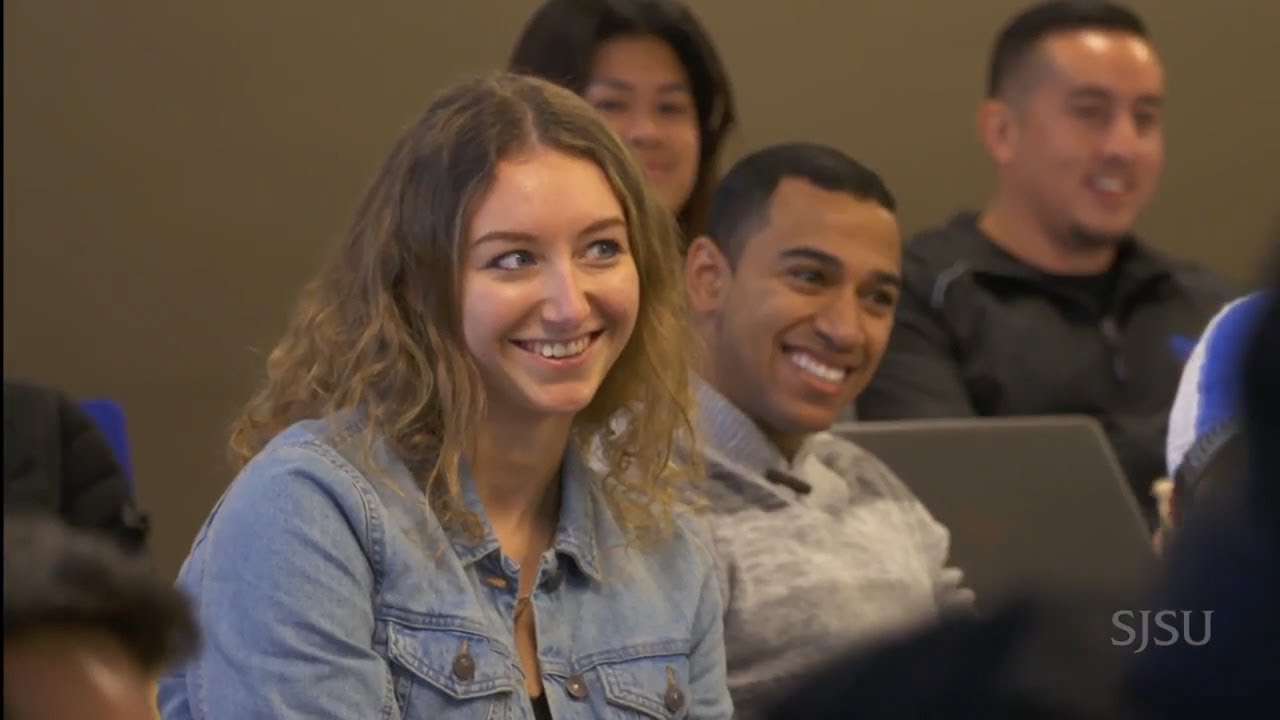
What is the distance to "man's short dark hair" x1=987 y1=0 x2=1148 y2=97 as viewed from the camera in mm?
3092

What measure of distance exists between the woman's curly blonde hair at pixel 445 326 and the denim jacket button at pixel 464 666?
0.11 m

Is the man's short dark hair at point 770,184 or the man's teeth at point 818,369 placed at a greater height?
the man's short dark hair at point 770,184

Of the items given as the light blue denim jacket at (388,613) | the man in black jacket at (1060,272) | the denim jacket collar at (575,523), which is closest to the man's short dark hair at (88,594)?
the light blue denim jacket at (388,613)

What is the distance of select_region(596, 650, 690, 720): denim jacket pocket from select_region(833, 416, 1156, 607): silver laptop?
60 cm

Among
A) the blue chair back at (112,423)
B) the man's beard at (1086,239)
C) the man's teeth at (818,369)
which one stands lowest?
the blue chair back at (112,423)

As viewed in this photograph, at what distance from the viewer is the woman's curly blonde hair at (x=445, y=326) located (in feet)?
4.92

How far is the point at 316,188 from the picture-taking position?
3.51m

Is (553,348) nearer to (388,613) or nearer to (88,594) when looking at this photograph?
(388,613)

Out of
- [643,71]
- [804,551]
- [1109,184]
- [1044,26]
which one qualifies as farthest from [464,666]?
[1044,26]

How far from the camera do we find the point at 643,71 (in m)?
2.47

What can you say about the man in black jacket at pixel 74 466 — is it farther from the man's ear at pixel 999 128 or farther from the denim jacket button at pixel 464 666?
the man's ear at pixel 999 128

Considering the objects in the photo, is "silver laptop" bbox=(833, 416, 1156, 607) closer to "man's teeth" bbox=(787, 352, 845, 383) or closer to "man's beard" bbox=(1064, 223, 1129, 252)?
"man's teeth" bbox=(787, 352, 845, 383)

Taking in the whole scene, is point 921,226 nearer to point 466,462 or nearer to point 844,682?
point 466,462

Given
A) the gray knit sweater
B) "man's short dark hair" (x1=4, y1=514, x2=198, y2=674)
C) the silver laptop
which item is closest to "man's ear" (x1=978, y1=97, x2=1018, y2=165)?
the silver laptop
